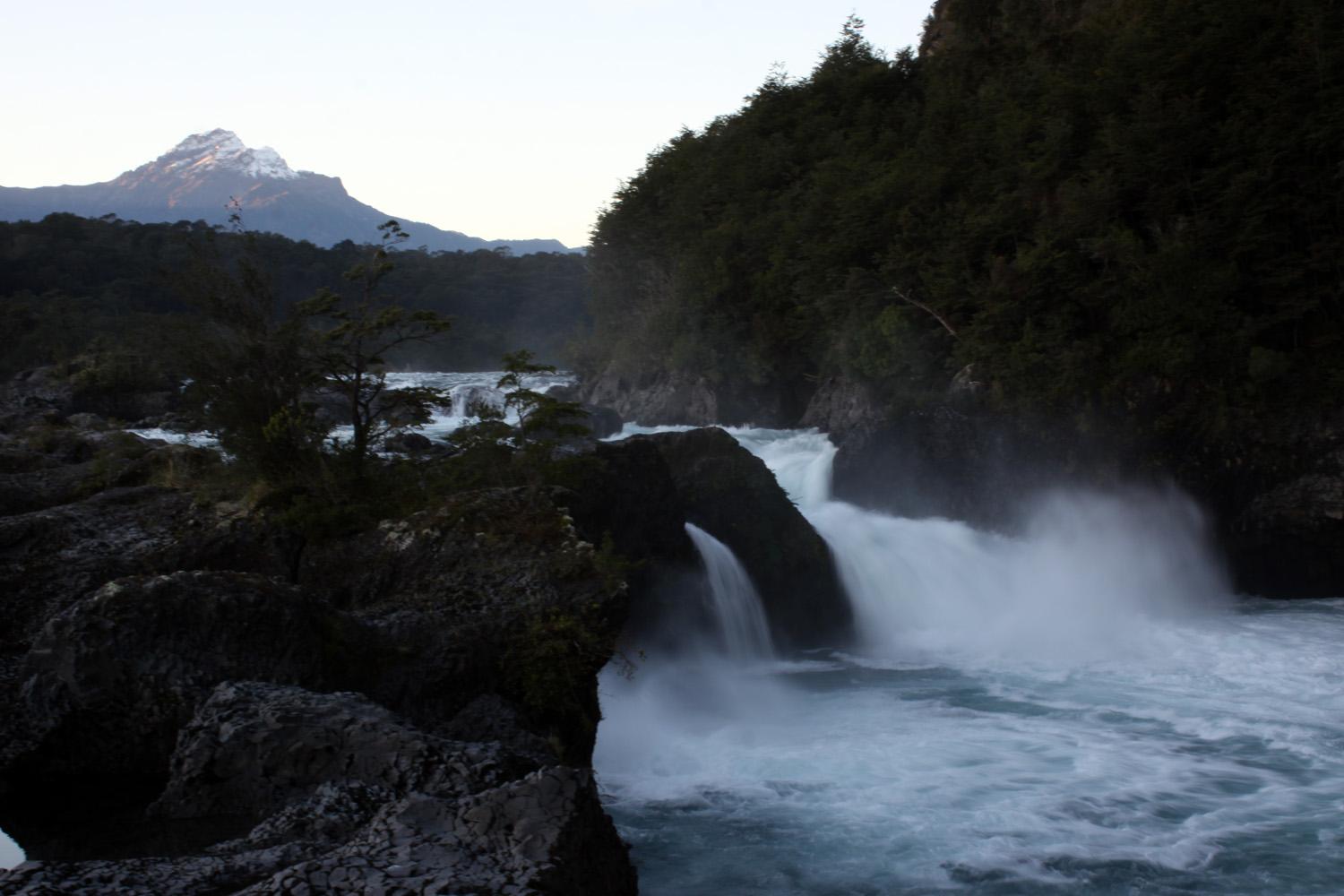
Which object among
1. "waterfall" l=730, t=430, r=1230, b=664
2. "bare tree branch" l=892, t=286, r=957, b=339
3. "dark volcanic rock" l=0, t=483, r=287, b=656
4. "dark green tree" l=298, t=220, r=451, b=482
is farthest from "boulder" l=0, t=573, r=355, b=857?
"bare tree branch" l=892, t=286, r=957, b=339

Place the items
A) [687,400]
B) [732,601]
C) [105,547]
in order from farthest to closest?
1. [687,400]
2. [732,601]
3. [105,547]

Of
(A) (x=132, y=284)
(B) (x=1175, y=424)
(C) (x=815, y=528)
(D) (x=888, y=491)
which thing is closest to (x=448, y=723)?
(C) (x=815, y=528)

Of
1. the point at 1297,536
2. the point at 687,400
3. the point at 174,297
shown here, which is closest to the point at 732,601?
the point at 1297,536

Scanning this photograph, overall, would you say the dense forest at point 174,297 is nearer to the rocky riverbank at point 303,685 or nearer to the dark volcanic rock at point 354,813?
the rocky riverbank at point 303,685

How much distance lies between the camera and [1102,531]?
19484mm

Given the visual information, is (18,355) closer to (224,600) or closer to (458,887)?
(224,600)

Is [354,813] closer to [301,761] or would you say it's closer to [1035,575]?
[301,761]

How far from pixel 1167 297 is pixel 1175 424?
2497mm

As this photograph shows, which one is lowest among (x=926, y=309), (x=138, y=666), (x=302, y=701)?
(x=138, y=666)

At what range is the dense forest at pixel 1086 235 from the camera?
1847cm

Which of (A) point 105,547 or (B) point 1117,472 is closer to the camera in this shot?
(A) point 105,547

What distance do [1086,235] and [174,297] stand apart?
27083 millimetres

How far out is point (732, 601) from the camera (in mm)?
13781

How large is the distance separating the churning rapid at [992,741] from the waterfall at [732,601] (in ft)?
0.25
